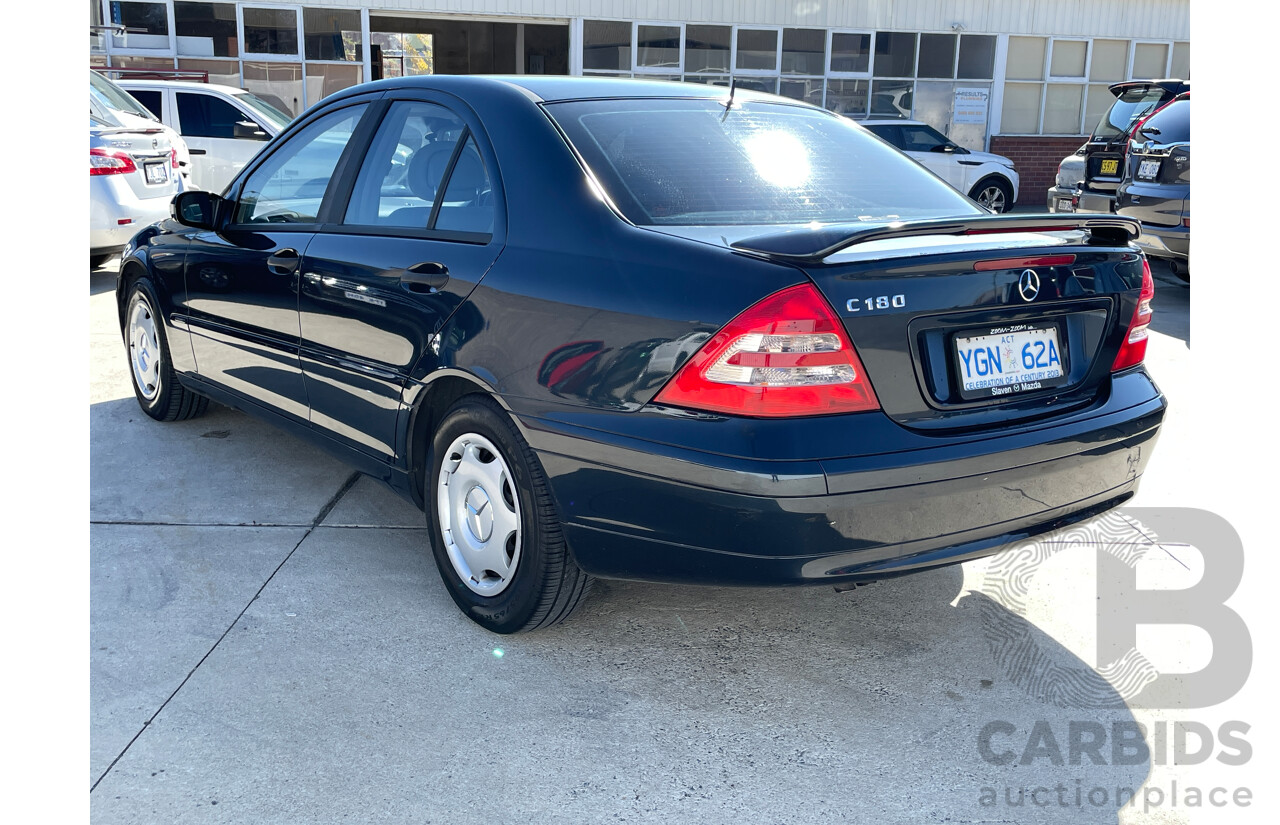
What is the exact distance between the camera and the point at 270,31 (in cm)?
1659

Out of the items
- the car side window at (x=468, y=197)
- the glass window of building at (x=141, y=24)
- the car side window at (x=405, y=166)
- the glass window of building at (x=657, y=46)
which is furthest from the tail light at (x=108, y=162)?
the glass window of building at (x=657, y=46)

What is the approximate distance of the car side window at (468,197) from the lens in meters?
3.10

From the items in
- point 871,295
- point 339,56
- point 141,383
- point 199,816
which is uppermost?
point 339,56

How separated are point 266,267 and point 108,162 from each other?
603cm

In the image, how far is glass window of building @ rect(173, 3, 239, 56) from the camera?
1639 centimetres

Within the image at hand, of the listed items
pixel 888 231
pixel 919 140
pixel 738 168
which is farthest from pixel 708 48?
pixel 888 231

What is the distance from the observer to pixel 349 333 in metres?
3.50

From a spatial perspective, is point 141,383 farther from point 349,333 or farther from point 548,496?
point 548,496

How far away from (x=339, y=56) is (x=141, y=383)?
42.7 ft

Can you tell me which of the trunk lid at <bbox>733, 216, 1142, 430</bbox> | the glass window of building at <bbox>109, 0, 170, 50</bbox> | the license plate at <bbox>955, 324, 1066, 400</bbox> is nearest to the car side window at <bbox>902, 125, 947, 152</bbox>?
the glass window of building at <bbox>109, 0, 170, 50</bbox>

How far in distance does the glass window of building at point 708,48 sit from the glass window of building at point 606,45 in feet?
3.38

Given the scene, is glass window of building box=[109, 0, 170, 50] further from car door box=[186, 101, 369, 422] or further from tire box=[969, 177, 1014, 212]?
car door box=[186, 101, 369, 422]

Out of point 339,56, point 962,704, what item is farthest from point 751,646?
point 339,56

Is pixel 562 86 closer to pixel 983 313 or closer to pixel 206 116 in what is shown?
pixel 983 313
